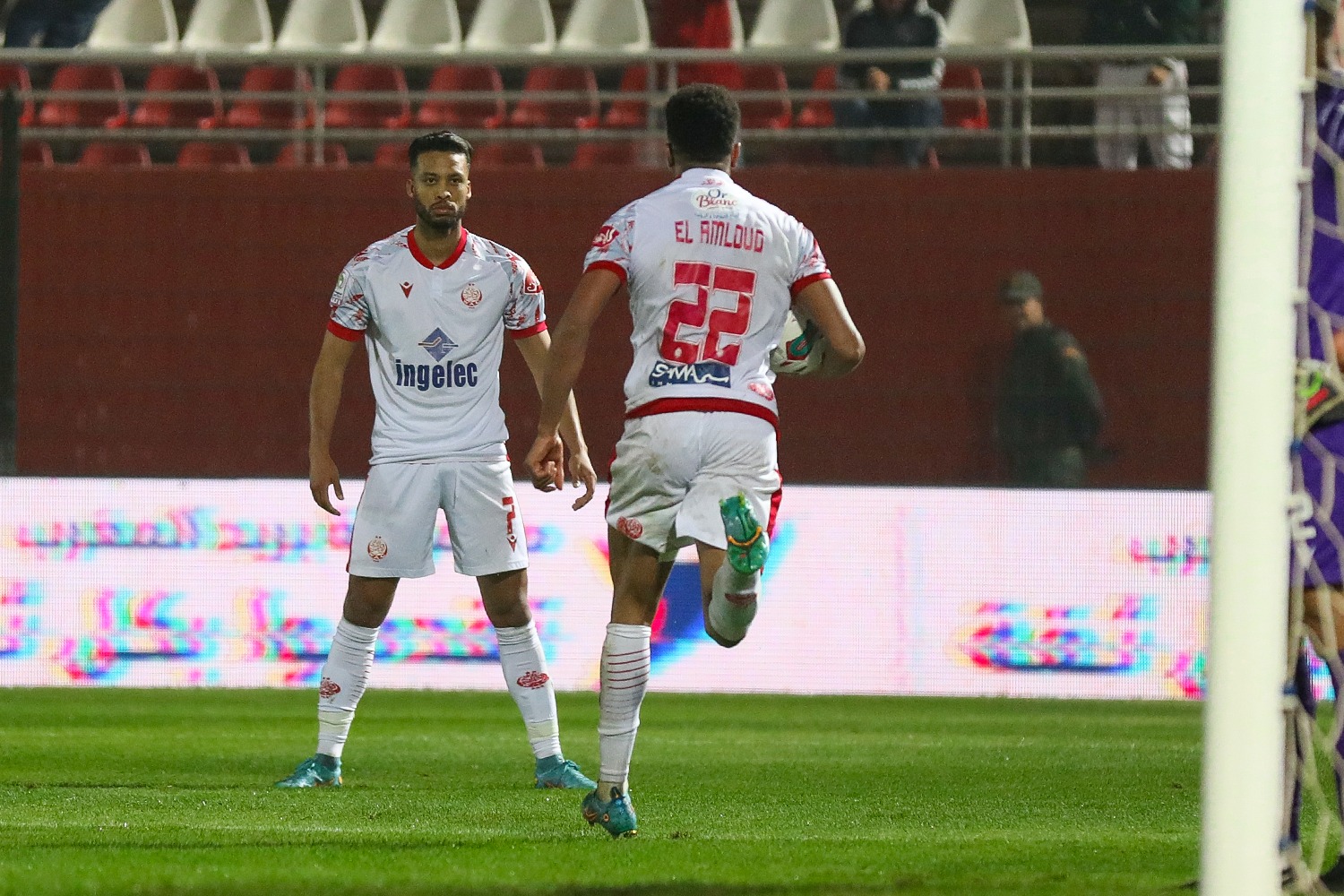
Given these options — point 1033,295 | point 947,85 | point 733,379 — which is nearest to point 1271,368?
point 733,379

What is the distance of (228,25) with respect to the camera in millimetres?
14836

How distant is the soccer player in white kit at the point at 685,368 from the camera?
185 inches

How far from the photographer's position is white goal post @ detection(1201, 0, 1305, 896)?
10.7 ft

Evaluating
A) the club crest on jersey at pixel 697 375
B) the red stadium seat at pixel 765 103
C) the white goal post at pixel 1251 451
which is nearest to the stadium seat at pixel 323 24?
the red stadium seat at pixel 765 103

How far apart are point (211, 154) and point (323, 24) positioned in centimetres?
147

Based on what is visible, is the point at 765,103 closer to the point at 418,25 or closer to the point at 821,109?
the point at 821,109

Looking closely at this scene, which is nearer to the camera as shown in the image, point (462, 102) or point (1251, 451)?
point (1251, 451)

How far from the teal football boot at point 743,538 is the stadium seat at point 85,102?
427 inches

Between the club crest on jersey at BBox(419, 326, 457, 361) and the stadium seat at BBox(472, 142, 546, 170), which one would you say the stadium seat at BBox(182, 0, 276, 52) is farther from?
the club crest on jersey at BBox(419, 326, 457, 361)

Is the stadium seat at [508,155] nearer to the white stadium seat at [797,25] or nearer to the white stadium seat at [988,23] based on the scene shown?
the white stadium seat at [797,25]

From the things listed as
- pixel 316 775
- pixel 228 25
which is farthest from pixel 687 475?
pixel 228 25

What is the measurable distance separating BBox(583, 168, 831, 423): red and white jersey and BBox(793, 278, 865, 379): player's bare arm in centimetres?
9

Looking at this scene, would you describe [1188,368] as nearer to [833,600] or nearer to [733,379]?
[833,600]

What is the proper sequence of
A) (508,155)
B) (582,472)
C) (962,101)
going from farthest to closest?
(962,101) < (508,155) < (582,472)
